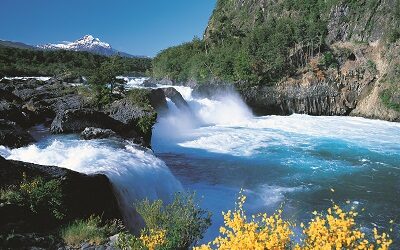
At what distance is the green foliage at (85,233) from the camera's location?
1013 centimetres

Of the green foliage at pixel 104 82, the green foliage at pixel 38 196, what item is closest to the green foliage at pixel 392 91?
the green foliage at pixel 104 82

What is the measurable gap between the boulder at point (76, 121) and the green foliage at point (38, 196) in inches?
546

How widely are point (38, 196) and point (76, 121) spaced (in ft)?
48.9

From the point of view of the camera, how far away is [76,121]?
83.0ft

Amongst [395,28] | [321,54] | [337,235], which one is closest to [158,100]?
[321,54]

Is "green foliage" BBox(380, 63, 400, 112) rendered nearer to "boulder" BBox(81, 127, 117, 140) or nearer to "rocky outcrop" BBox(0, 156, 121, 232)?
"boulder" BBox(81, 127, 117, 140)

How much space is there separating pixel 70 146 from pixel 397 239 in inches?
613

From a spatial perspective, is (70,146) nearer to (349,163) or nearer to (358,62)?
(349,163)

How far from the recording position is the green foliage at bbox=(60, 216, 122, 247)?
399 inches

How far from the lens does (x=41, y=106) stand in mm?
30031

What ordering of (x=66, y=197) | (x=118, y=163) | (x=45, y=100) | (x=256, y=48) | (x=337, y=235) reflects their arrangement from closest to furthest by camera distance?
(x=337, y=235) → (x=66, y=197) → (x=118, y=163) → (x=45, y=100) → (x=256, y=48)

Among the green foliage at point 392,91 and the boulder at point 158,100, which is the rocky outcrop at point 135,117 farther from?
the green foliage at point 392,91

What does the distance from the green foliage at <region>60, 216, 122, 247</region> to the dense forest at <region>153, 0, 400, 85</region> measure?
50080mm

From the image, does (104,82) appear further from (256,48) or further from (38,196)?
(256,48)
